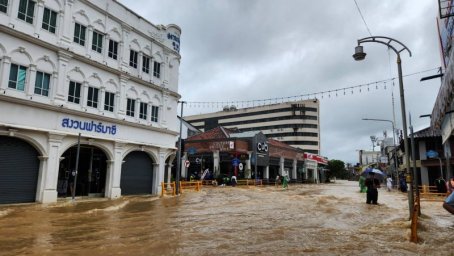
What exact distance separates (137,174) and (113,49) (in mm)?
9170

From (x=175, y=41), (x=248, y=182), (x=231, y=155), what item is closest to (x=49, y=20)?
(x=175, y=41)

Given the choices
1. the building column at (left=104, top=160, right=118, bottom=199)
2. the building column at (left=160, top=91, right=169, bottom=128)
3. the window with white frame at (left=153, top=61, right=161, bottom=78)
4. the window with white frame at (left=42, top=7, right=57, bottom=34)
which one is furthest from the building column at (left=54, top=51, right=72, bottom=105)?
the building column at (left=160, top=91, right=169, bottom=128)

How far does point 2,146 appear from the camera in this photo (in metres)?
17.8

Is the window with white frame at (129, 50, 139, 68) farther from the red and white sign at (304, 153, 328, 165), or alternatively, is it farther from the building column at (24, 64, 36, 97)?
the red and white sign at (304, 153, 328, 165)

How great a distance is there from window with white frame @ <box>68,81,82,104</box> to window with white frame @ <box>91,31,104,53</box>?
2892 millimetres

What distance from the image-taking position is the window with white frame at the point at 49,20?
798 inches

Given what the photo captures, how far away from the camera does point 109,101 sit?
24344 mm

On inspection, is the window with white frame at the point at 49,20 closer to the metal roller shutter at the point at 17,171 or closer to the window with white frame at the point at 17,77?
the window with white frame at the point at 17,77

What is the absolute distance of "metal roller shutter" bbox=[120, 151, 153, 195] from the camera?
1009 inches

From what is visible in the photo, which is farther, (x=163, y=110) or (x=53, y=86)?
(x=163, y=110)

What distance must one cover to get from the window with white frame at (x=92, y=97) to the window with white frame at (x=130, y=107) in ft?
9.32

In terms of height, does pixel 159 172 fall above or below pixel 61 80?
below

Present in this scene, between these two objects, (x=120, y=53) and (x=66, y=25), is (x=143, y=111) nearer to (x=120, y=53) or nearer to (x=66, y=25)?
(x=120, y=53)

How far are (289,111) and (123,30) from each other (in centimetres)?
8513
